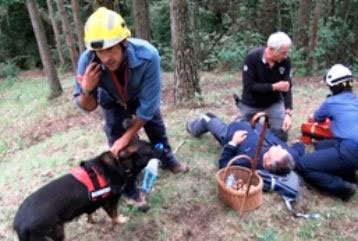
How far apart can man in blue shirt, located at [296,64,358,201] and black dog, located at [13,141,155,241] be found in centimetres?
210

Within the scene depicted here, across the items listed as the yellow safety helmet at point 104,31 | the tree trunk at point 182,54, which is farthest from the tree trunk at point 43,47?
the yellow safety helmet at point 104,31

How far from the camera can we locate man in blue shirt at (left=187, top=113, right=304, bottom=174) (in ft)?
16.6

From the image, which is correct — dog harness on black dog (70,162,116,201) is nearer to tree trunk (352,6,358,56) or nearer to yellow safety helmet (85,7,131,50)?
yellow safety helmet (85,7,131,50)

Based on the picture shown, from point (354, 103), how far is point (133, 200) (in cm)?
282

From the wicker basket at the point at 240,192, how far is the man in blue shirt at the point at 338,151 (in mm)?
840

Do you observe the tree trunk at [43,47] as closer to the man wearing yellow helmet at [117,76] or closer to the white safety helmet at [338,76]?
the man wearing yellow helmet at [117,76]

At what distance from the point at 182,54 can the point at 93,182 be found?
3.71 metres

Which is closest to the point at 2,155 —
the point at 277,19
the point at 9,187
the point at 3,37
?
the point at 9,187

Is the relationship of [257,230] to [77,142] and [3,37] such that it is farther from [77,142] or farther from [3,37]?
[3,37]

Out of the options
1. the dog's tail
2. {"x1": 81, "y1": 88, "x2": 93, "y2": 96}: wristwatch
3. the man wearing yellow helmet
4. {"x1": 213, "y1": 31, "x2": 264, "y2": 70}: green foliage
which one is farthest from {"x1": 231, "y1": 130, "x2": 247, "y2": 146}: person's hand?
{"x1": 213, "y1": 31, "x2": 264, "y2": 70}: green foliage

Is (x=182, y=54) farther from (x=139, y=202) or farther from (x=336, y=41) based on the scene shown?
(x=336, y=41)

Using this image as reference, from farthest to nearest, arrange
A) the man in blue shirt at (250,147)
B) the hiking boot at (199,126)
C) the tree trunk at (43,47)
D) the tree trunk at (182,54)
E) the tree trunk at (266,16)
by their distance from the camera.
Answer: the tree trunk at (266,16) < the tree trunk at (43,47) < the tree trunk at (182,54) < the hiking boot at (199,126) < the man in blue shirt at (250,147)

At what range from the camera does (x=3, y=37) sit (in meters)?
21.7

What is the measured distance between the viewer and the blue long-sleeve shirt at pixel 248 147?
528 cm
